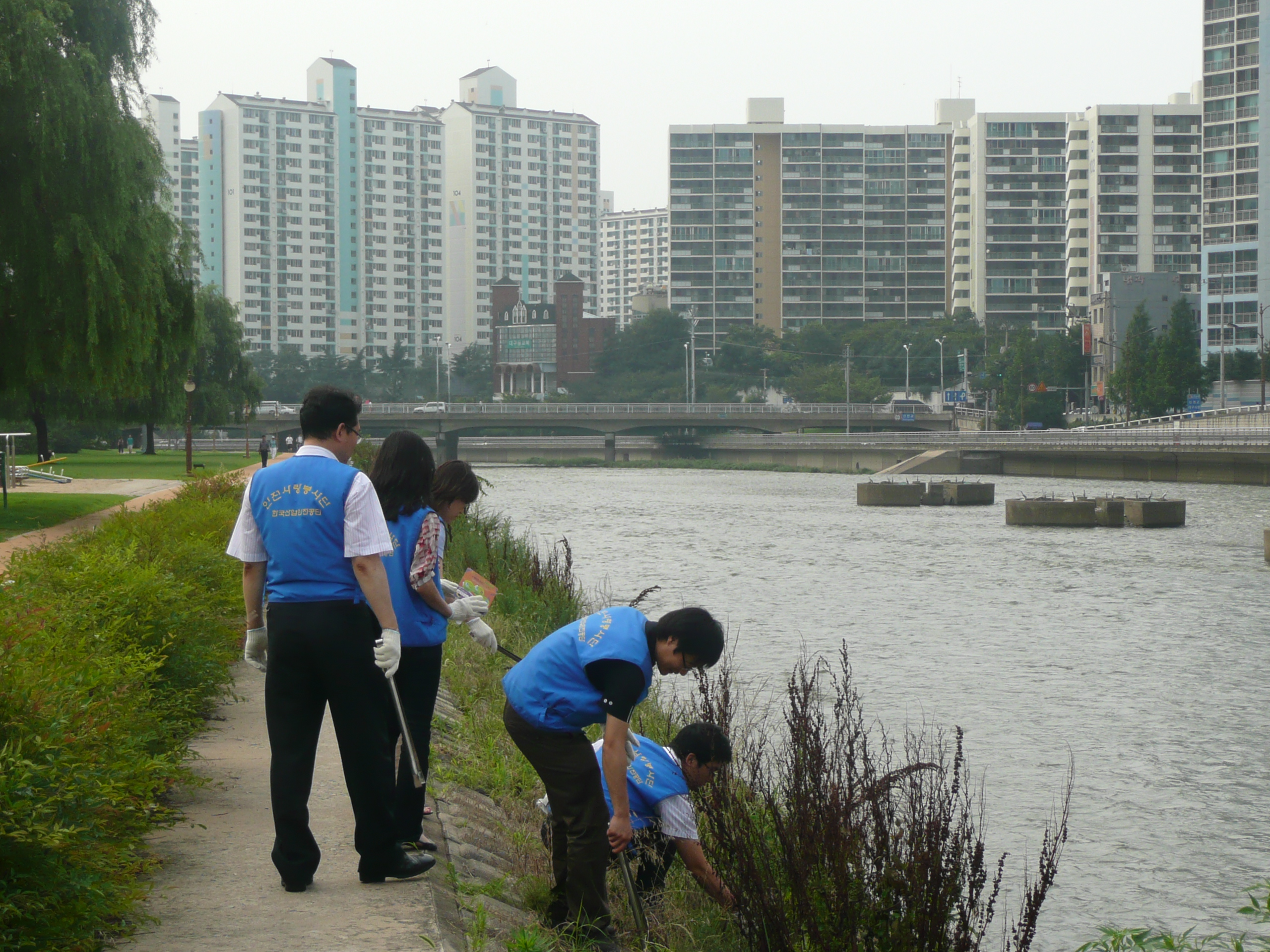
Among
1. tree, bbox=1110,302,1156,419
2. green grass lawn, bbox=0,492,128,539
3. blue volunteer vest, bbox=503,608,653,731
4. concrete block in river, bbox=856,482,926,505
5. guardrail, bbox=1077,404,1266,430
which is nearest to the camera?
blue volunteer vest, bbox=503,608,653,731

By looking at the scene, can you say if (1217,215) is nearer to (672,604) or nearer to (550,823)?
(672,604)

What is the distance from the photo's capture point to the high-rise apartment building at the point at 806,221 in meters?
185

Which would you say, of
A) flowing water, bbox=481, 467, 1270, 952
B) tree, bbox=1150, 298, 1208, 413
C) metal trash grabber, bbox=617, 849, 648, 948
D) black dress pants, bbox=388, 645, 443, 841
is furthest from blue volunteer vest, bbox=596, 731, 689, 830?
tree, bbox=1150, 298, 1208, 413

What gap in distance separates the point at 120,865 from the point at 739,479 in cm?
7652

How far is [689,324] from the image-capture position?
6358 inches

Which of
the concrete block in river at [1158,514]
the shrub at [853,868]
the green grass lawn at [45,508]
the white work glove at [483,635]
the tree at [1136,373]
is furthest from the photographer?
the tree at [1136,373]

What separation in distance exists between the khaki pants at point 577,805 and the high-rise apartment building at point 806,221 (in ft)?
596

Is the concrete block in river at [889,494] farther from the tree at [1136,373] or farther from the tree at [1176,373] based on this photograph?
the tree at [1176,373]

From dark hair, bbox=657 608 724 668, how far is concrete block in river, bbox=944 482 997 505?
2066 inches

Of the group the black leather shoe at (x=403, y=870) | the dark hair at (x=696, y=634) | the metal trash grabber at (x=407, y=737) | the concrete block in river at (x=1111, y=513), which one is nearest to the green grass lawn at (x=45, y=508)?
the metal trash grabber at (x=407, y=737)

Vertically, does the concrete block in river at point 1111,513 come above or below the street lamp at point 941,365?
below

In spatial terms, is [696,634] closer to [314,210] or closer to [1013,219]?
[1013,219]

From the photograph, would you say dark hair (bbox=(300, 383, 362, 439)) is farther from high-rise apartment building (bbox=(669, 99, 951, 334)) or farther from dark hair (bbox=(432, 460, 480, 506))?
high-rise apartment building (bbox=(669, 99, 951, 334))

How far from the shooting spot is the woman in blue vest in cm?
600
